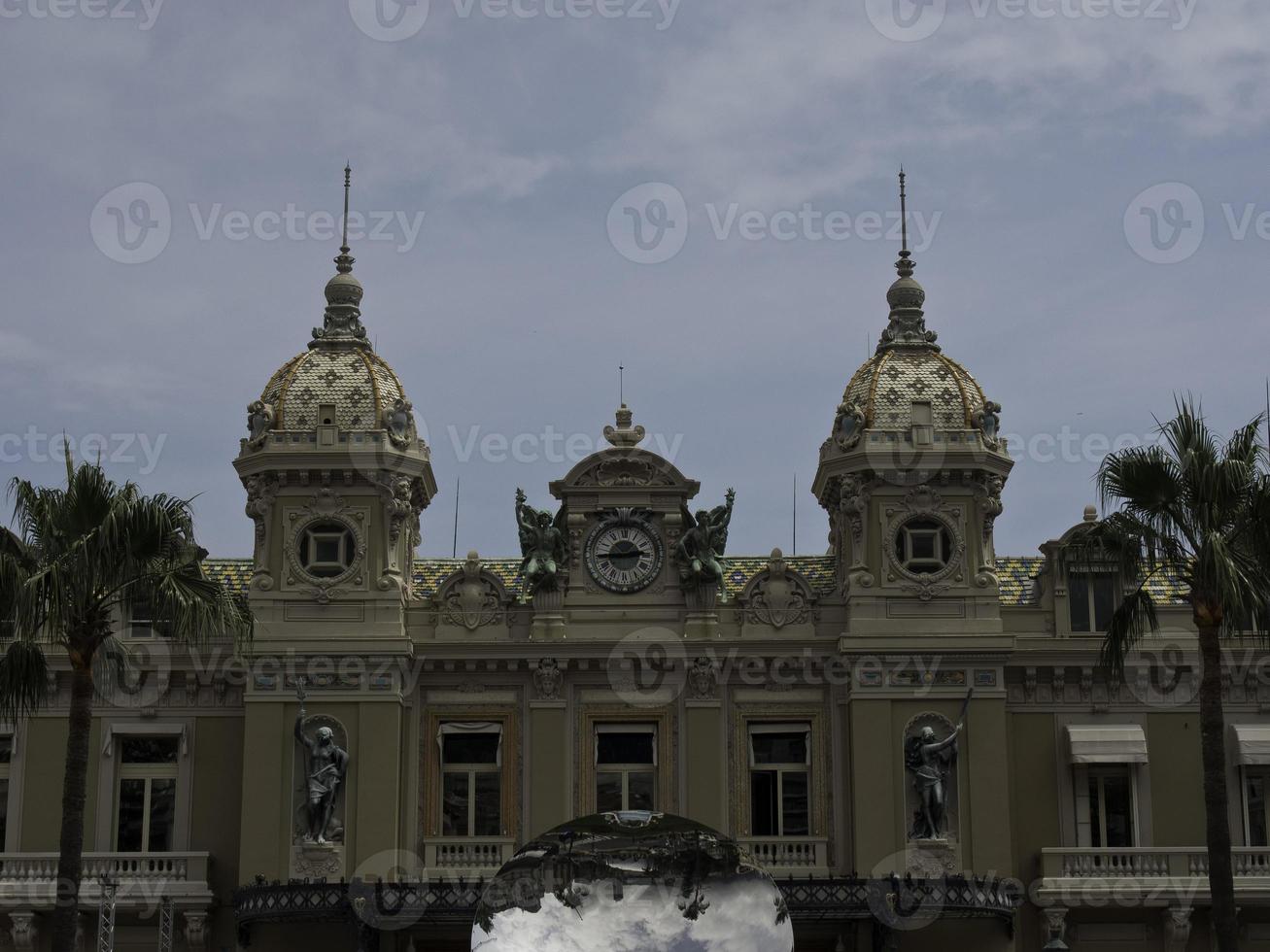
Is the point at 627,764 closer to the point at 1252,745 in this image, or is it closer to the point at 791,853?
the point at 791,853

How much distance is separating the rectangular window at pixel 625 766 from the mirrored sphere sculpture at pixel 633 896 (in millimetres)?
11523

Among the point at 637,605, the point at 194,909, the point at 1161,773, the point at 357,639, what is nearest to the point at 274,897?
the point at 194,909

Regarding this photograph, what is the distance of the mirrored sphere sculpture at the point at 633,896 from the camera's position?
3016 centimetres

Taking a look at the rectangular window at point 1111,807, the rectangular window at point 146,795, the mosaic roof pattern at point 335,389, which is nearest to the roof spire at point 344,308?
the mosaic roof pattern at point 335,389

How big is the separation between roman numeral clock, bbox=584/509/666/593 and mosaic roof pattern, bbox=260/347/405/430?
16.9 ft

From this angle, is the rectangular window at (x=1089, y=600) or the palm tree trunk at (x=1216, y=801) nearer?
the palm tree trunk at (x=1216, y=801)

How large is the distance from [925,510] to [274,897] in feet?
49.5

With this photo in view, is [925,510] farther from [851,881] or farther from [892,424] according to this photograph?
[851,881]

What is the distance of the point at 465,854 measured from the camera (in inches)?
1686

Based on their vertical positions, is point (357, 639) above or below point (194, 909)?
above

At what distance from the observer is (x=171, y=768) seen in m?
44.2

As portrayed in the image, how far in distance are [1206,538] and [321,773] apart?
1780 cm

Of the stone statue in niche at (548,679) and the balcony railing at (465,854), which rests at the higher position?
the stone statue in niche at (548,679)

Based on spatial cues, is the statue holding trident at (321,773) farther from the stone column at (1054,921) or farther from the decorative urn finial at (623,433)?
the stone column at (1054,921)
